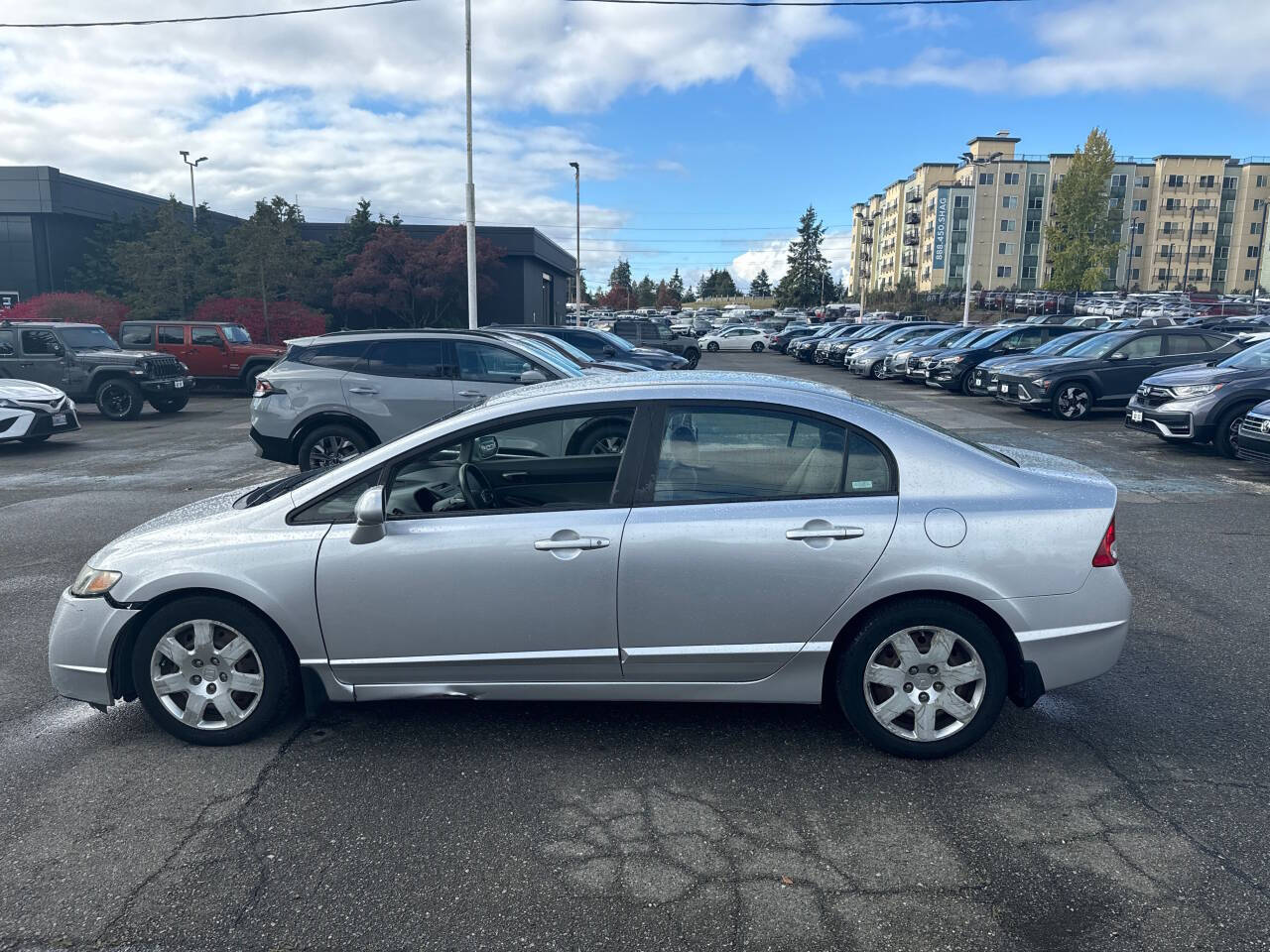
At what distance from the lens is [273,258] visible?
35156 mm

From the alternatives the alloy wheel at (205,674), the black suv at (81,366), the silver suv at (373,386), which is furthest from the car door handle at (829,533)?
the black suv at (81,366)

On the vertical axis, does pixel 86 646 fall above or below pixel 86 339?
below

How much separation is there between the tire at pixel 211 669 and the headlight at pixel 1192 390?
1195cm

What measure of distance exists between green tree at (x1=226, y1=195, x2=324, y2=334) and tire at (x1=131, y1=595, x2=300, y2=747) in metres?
31.3

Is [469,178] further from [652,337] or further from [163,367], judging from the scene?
[652,337]

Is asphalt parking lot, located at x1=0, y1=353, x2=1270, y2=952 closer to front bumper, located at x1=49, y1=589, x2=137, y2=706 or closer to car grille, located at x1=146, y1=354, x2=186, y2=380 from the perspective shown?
Result: front bumper, located at x1=49, y1=589, x2=137, y2=706

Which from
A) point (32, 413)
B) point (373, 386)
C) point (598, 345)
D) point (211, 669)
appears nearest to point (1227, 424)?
point (373, 386)

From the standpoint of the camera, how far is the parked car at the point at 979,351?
22.0 metres

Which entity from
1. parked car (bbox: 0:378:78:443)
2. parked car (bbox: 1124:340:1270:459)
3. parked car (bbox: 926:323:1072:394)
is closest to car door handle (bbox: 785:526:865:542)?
parked car (bbox: 1124:340:1270:459)

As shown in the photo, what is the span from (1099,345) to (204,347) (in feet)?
64.9

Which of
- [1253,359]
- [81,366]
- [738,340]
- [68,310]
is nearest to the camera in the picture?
[1253,359]

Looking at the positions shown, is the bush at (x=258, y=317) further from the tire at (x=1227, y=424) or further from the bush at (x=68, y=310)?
the tire at (x=1227, y=424)

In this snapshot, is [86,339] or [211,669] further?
[86,339]

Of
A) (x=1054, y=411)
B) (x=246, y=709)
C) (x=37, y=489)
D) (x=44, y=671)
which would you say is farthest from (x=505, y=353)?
(x=1054, y=411)
